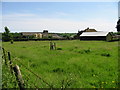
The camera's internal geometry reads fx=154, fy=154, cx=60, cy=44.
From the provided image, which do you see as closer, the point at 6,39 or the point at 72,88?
the point at 72,88

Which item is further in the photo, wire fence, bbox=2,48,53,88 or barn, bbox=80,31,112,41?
barn, bbox=80,31,112,41

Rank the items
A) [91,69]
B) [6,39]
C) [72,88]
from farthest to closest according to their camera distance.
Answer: [6,39]
[91,69]
[72,88]

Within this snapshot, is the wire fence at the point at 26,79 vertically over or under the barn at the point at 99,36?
under

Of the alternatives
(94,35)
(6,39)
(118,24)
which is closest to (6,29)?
(6,39)

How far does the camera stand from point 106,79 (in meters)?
7.30

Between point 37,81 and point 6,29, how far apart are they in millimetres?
69816

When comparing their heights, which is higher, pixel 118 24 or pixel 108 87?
pixel 118 24

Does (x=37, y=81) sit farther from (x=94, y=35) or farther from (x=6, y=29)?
(x=6, y=29)

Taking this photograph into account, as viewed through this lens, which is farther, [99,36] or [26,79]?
[99,36]

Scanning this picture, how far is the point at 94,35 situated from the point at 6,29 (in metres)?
39.9

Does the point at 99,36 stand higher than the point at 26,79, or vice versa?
the point at 99,36

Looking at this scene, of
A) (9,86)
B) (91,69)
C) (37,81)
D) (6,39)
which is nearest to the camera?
(9,86)

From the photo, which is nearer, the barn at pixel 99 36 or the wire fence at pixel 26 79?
the wire fence at pixel 26 79

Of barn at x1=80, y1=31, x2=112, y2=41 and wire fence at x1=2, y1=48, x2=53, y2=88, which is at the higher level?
barn at x1=80, y1=31, x2=112, y2=41
